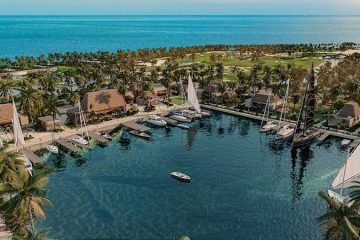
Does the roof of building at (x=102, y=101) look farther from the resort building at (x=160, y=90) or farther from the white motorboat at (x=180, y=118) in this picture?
the resort building at (x=160, y=90)

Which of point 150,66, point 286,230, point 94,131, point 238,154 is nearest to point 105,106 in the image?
point 94,131

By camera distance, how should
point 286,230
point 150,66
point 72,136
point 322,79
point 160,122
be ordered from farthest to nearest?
point 150,66 → point 322,79 → point 160,122 → point 72,136 → point 286,230

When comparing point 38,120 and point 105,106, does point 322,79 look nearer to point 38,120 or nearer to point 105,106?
point 105,106

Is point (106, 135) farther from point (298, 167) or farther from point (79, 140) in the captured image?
point (298, 167)

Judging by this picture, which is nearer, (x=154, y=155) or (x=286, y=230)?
(x=286, y=230)

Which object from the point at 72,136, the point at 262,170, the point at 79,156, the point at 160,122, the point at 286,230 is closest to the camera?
the point at 286,230

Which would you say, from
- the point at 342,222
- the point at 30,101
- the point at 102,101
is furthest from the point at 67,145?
the point at 342,222

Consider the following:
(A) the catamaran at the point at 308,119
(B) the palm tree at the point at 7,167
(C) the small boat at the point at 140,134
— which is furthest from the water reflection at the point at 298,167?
(B) the palm tree at the point at 7,167
